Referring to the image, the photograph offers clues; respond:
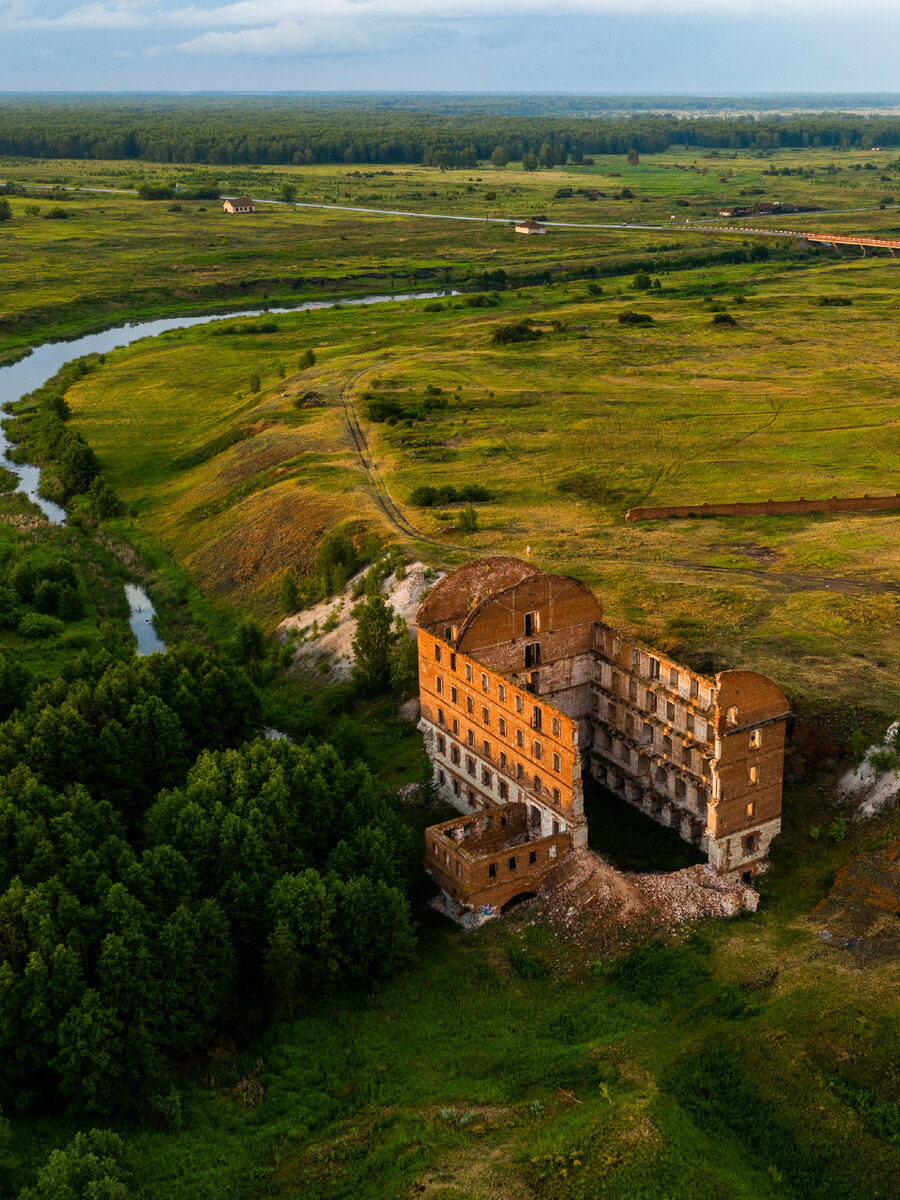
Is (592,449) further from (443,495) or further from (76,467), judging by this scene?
(76,467)

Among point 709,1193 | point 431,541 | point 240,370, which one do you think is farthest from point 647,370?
point 709,1193

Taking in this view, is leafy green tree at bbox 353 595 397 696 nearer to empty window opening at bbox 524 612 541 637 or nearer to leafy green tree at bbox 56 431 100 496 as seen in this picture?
empty window opening at bbox 524 612 541 637

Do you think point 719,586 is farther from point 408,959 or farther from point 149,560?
point 149,560

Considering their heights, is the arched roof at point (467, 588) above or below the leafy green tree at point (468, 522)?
above

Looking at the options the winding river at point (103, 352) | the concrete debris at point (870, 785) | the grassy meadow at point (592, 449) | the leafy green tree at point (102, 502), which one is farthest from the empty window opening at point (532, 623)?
the leafy green tree at point (102, 502)

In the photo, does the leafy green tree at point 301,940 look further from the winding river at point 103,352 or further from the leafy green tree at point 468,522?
the leafy green tree at point 468,522

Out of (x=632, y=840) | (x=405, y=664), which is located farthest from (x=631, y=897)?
(x=405, y=664)
